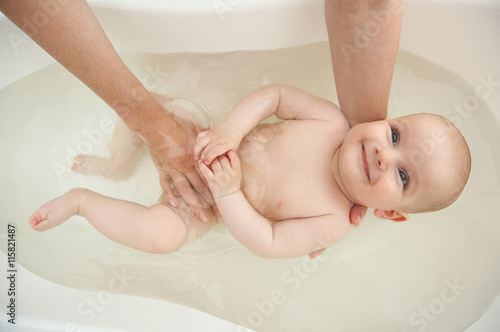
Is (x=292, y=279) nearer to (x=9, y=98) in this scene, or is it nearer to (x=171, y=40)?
(x=171, y=40)

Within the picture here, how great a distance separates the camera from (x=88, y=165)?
1.26 meters

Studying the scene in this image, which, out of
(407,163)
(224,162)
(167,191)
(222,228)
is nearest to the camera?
(407,163)

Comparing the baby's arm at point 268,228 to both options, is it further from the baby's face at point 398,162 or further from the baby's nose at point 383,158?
the baby's nose at point 383,158

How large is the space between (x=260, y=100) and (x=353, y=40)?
0.29 meters

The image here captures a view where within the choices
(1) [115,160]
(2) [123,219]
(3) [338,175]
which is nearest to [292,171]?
(3) [338,175]

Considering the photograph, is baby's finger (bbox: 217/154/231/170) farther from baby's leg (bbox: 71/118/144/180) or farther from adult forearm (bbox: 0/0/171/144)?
baby's leg (bbox: 71/118/144/180)

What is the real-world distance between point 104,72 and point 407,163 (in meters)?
0.69

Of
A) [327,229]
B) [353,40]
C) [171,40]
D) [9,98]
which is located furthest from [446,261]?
[9,98]

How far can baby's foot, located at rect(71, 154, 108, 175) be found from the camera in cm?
126

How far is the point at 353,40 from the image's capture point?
1004mm

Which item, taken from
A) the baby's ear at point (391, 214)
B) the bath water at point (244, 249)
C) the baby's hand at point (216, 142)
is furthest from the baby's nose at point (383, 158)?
the bath water at point (244, 249)

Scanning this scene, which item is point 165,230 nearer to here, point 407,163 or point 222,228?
point 222,228

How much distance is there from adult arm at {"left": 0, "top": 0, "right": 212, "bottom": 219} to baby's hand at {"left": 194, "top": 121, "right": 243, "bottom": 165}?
0.37ft

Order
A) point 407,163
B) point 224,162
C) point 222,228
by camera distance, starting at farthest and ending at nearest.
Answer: point 222,228 < point 224,162 < point 407,163
